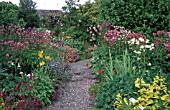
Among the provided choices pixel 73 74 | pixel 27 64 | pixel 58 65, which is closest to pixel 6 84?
pixel 27 64

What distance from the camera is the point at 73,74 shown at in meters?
6.61

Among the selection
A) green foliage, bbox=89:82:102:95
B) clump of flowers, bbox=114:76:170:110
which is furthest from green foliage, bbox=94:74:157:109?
green foliage, bbox=89:82:102:95

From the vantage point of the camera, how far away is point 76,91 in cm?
558

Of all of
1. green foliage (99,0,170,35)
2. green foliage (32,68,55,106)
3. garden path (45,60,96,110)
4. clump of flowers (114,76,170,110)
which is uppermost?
green foliage (99,0,170,35)

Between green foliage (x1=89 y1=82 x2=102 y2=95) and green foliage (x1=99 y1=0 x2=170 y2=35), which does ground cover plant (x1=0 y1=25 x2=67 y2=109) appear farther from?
green foliage (x1=99 y1=0 x2=170 y2=35)

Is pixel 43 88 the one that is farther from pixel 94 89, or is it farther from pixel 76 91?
pixel 94 89

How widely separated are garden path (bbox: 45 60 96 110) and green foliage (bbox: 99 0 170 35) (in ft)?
6.05

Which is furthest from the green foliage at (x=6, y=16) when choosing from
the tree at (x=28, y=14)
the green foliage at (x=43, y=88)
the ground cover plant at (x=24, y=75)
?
the green foliage at (x=43, y=88)

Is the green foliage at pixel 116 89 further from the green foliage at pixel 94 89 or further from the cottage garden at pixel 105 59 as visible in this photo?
the green foliage at pixel 94 89

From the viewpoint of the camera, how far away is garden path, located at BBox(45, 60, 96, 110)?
4876 mm

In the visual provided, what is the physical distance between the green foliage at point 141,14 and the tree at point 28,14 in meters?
3.95

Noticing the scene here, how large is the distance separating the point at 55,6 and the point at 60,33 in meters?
→ 3.03

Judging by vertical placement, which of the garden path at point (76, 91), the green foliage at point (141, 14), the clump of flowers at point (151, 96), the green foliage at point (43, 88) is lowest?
the garden path at point (76, 91)

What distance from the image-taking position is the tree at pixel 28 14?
11047 mm
